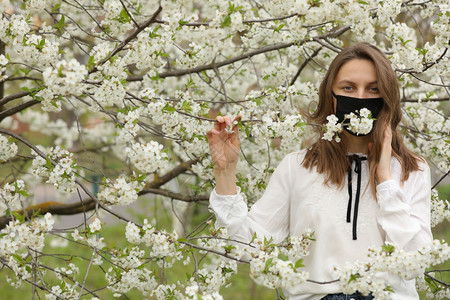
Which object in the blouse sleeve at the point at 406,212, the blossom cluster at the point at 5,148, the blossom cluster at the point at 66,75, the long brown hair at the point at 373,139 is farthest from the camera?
the blossom cluster at the point at 5,148

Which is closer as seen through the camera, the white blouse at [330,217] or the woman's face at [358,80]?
the white blouse at [330,217]

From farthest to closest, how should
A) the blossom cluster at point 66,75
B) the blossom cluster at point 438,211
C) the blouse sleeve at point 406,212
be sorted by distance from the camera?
the blossom cluster at point 438,211
the blouse sleeve at point 406,212
the blossom cluster at point 66,75

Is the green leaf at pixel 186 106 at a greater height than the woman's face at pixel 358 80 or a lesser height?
greater

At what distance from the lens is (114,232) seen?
899cm

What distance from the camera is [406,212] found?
2.34 metres

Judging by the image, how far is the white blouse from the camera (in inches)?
92.6

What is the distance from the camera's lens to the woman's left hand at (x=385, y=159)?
8.06ft

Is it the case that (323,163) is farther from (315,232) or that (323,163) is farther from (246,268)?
(246,268)

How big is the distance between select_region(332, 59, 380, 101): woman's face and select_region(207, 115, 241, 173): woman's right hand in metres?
0.50

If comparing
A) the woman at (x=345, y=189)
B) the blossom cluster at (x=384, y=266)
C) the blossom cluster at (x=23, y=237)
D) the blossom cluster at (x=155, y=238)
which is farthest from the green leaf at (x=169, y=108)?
the blossom cluster at (x=384, y=266)

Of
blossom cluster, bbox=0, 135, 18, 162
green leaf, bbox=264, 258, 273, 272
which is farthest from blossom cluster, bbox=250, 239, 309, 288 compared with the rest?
blossom cluster, bbox=0, 135, 18, 162

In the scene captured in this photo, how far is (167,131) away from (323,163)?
0.74m

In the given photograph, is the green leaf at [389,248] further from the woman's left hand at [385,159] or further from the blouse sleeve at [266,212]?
the blouse sleeve at [266,212]

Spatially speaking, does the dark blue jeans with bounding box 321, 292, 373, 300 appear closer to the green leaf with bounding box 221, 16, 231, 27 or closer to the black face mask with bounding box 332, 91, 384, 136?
the black face mask with bounding box 332, 91, 384, 136
